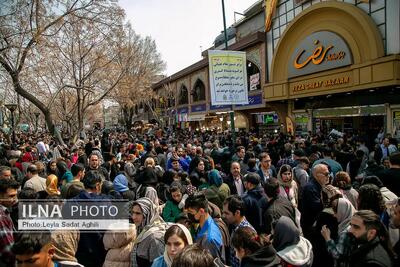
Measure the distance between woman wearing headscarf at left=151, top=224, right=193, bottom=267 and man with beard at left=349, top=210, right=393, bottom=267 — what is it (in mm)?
1370

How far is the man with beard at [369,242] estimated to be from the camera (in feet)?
7.61

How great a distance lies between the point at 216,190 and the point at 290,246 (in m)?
2.06

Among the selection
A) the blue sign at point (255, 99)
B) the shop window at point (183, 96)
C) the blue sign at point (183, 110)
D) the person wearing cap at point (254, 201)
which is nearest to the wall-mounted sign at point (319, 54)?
the blue sign at point (255, 99)

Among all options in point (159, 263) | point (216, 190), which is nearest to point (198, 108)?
point (216, 190)

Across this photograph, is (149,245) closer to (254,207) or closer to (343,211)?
(254,207)

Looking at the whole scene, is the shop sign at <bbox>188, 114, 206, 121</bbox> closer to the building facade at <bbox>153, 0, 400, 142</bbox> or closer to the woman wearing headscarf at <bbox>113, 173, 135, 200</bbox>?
the building facade at <bbox>153, 0, 400, 142</bbox>

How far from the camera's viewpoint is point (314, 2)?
16.0 metres

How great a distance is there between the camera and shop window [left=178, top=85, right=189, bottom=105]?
116 feet

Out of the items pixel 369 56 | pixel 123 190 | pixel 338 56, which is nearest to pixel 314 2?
pixel 338 56

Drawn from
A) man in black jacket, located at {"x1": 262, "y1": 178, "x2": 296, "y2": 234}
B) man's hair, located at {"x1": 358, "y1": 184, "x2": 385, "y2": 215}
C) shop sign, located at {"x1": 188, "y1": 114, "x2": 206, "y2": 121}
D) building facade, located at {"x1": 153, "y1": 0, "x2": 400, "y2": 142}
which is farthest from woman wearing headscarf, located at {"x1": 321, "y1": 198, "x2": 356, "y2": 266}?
shop sign, located at {"x1": 188, "y1": 114, "x2": 206, "y2": 121}

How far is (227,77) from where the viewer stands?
8.25 meters

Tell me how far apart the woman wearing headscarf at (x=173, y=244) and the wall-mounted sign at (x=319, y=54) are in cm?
1436

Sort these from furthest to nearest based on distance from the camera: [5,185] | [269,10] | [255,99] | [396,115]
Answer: [255,99] → [269,10] → [396,115] → [5,185]

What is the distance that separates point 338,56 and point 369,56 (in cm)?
155
